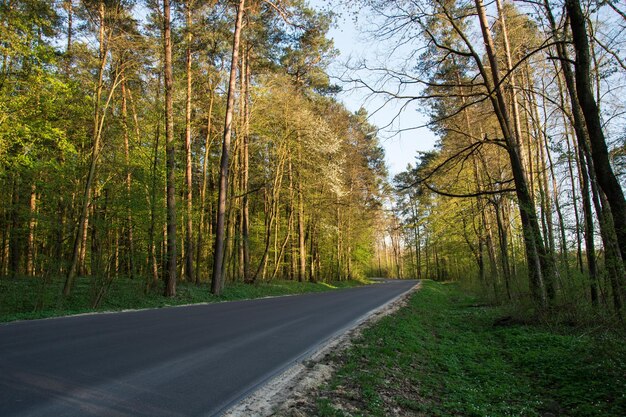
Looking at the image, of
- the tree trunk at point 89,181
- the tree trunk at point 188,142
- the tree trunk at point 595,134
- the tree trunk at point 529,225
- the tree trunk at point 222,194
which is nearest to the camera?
the tree trunk at point 595,134

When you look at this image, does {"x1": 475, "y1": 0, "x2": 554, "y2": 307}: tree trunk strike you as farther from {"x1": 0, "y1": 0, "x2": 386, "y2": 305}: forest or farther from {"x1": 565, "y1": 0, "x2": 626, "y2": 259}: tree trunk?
{"x1": 0, "y1": 0, "x2": 386, "y2": 305}: forest

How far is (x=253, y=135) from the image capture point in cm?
2447

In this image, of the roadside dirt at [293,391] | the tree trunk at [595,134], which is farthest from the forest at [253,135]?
→ the roadside dirt at [293,391]

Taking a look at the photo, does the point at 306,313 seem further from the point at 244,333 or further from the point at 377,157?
the point at 377,157

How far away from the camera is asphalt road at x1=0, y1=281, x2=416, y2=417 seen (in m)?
3.45

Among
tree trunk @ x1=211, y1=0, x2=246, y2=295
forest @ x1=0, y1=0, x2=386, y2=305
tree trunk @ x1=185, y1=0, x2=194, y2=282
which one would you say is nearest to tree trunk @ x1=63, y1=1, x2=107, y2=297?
forest @ x1=0, y1=0, x2=386, y2=305

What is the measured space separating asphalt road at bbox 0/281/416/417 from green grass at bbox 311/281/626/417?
3.42ft

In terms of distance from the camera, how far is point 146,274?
579 inches

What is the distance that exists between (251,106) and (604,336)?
19299 millimetres

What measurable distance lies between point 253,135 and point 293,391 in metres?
21.8

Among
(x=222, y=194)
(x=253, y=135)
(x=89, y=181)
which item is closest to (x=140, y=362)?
(x=89, y=181)

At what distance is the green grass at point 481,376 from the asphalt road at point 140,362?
3.42ft

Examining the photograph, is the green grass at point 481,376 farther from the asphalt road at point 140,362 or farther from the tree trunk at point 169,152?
the tree trunk at point 169,152

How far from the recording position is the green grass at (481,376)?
416cm
